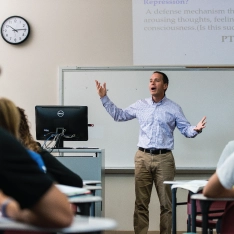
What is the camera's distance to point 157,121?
5.00m

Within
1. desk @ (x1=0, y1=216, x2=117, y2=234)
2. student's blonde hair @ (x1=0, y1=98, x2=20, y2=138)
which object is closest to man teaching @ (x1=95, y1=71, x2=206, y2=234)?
student's blonde hair @ (x1=0, y1=98, x2=20, y2=138)

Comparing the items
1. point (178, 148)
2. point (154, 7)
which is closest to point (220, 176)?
point (178, 148)

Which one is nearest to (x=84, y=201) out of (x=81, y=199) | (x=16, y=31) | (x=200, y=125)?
(x=81, y=199)

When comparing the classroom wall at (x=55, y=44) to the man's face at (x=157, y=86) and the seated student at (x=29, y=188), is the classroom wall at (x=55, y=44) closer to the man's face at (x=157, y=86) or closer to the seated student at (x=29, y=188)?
the man's face at (x=157, y=86)

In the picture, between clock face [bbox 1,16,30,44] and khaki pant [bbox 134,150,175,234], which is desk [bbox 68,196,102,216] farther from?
clock face [bbox 1,16,30,44]

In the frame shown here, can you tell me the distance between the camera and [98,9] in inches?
231

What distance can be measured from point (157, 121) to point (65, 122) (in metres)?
1.02

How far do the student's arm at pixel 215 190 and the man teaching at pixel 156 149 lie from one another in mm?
2525

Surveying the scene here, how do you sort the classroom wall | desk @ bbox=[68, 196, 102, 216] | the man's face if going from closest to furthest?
desk @ bbox=[68, 196, 102, 216], the man's face, the classroom wall

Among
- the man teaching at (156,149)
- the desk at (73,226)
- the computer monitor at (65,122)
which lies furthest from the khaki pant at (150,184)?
the desk at (73,226)

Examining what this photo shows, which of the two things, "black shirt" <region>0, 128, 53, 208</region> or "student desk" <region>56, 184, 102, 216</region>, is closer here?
"black shirt" <region>0, 128, 53, 208</region>

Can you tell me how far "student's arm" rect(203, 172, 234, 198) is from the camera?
2146 millimetres

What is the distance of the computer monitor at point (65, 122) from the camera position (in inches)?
177

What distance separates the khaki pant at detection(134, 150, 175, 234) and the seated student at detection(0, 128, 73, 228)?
11.4 ft
